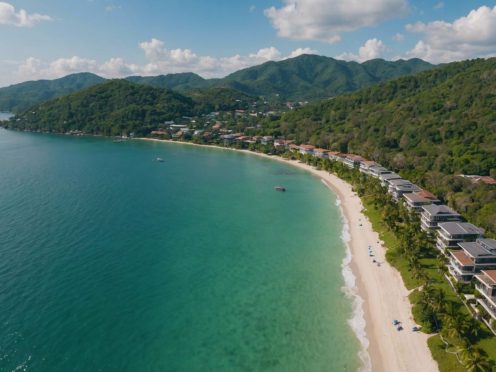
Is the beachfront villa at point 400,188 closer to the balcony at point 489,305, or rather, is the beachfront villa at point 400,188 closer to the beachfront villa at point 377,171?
the beachfront villa at point 377,171

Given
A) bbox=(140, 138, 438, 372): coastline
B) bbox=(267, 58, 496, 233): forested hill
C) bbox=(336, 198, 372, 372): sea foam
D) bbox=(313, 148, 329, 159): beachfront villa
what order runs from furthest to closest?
1. bbox=(313, 148, 329, 159): beachfront villa
2. bbox=(267, 58, 496, 233): forested hill
3. bbox=(336, 198, 372, 372): sea foam
4. bbox=(140, 138, 438, 372): coastline

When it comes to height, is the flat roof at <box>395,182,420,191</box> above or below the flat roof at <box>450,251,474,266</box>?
above

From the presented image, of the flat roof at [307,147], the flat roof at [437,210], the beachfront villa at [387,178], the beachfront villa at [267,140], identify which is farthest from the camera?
the beachfront villa at [267,140]

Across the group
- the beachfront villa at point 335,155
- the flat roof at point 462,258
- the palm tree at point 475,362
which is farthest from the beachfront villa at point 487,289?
the beachfront villa at point 335,155

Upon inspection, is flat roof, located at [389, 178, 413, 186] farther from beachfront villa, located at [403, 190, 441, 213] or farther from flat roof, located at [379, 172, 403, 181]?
beachfront villa, located at [403, 190, 441, 213]

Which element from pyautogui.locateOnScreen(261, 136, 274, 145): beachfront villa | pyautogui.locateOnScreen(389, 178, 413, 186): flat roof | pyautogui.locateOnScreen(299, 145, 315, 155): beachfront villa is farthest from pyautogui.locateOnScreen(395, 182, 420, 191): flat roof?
pyautogui.locateOnScreen(261, 136, 274, 145): beachfront villa

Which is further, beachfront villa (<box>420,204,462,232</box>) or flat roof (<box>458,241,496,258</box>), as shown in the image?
beachfront villa (<box>420,204,462,232</box>)

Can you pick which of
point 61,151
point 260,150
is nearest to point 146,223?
point 260,150
